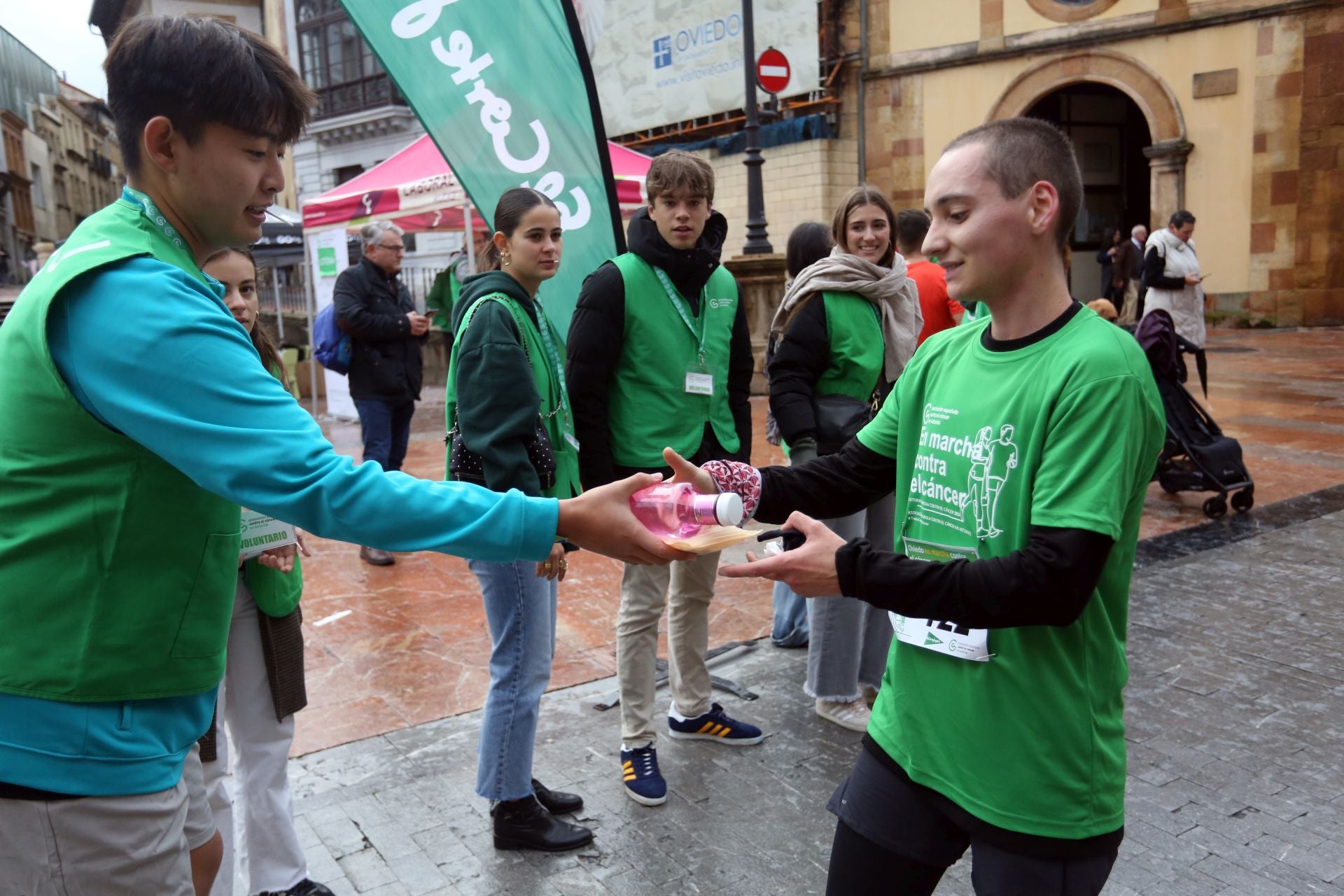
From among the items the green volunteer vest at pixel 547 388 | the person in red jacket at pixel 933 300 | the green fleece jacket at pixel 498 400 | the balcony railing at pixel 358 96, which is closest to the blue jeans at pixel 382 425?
the person in red jacket at pixel 933 300

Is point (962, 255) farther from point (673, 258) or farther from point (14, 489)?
point (673, 258)

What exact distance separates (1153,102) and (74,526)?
20334mm

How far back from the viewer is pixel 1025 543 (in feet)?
5.93

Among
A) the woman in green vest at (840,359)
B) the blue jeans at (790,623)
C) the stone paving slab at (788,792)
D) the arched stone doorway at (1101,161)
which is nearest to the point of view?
the stone paving slab at (788,792)

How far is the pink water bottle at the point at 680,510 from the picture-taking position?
6.73 feet

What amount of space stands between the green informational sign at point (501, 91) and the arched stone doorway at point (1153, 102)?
53.0ft

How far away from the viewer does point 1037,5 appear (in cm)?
1962

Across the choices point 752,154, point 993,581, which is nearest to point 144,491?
point 993,581

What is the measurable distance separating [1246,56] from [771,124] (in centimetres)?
911

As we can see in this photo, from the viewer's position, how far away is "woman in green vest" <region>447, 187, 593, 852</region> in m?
3.19

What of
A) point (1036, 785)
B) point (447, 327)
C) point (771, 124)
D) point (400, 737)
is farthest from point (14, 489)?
point (771, 124)

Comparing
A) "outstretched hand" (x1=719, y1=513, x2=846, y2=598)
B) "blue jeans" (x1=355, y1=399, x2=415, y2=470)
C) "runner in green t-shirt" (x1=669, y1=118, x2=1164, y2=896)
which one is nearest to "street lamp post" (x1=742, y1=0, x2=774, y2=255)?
"blue jeans" (x1=355, y1=399, x2=415, y2=470)

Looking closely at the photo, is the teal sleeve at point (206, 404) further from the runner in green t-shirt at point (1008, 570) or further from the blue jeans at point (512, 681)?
the blue jeans at point (512, 681)

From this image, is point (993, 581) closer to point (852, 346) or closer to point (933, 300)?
point (852, 346)
